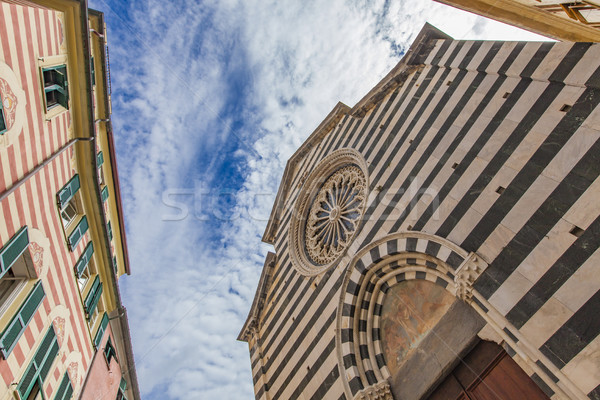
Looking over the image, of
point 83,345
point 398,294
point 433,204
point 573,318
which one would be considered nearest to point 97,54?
point 83,345

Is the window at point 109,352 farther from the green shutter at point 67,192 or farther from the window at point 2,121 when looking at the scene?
the window at point 2,121

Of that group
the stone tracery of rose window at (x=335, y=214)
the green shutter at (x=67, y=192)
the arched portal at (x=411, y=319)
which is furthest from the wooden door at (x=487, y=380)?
the green shutter at (x=67, y=192)

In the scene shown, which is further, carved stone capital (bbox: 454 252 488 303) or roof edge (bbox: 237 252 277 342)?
roof edge (bbox: 237 252 277 342)

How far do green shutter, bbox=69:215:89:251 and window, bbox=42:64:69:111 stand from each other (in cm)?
295

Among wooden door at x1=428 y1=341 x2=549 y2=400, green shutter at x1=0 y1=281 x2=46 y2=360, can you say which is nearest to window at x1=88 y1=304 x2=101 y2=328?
green shutter at x1=0 y1=281 x2=46 y2=360

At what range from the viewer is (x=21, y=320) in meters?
5.68

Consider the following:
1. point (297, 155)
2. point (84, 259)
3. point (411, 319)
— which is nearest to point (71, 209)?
point (84, 259)

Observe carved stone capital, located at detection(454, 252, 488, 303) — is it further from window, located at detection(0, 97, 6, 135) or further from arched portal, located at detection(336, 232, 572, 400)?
window, located at detection(0, 97, 6, 135)

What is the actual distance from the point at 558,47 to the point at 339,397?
33.5 ft

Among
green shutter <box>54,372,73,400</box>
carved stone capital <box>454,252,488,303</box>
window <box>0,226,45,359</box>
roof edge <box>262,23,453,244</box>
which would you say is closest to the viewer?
window <box>0,226,45,359</box>

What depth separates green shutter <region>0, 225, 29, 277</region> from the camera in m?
5.20

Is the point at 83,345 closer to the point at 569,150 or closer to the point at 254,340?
the point at 254,340

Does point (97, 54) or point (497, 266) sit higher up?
point (97, 54)

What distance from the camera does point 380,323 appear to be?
9109 millimetres
